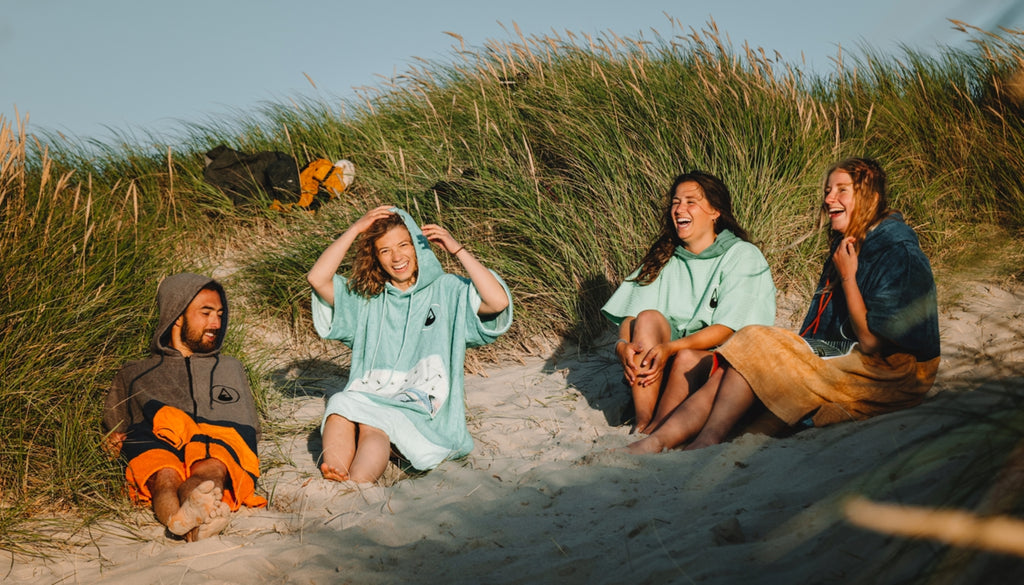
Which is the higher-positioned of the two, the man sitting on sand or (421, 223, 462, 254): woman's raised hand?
(421, 223, 462, 254): woman's raised hand

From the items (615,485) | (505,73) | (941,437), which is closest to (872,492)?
(941,437)

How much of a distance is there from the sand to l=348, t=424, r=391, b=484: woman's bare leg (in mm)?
104

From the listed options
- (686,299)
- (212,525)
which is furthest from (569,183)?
(212,525)

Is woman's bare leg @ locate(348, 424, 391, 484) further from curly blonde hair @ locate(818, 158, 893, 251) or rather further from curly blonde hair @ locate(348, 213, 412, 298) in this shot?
curly blonde hair @ locate(818, 158, 893, 251)

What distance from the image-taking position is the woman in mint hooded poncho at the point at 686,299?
3.78m

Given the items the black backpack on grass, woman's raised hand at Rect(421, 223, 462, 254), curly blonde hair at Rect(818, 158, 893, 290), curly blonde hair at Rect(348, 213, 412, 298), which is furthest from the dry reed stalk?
the black backpack on grass

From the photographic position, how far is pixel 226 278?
19.4 ft

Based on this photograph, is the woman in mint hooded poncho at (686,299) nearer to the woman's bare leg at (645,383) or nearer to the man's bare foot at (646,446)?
the woman's bare leg at (645,383)

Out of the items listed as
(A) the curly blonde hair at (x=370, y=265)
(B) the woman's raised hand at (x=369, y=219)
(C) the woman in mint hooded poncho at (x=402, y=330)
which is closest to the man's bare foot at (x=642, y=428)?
(C) the woman in mint hooded poncho at (x=402, y=330)

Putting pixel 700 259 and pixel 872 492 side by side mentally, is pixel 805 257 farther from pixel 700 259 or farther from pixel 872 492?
pixel 872 492

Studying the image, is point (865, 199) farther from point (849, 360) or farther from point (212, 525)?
point (212, 525)

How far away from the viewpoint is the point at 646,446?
3.37 metres

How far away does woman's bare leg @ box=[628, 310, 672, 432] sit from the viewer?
3.79 meters

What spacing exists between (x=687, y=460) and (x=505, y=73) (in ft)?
15.0
